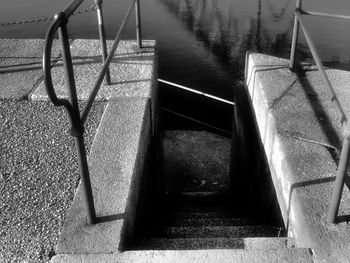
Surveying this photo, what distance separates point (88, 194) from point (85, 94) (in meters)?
1.72

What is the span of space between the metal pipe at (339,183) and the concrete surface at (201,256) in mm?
252

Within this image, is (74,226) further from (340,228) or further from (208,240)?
(340,228)

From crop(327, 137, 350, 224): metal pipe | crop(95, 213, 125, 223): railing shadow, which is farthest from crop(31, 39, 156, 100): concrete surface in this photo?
crop(327, 137, 350, 224): metal pipe

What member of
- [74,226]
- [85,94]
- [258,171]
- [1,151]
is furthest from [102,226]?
[258,171]

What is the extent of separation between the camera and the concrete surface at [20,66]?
4176 millimetres

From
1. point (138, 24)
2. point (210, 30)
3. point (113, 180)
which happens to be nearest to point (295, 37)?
point (138, 24)

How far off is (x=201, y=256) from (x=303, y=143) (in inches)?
49.7

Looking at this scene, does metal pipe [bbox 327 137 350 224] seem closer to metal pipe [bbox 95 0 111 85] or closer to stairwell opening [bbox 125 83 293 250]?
stairwell opening [bbox 125 83 293 250]

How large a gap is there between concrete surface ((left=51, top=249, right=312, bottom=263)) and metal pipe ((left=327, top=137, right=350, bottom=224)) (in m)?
0.25

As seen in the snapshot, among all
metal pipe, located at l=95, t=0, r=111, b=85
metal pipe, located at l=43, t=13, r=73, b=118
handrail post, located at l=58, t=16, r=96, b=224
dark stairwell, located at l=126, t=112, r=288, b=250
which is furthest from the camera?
metal pipe, located at l=95, t=0, r=111, b=85

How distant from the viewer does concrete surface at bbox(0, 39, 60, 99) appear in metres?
4.18

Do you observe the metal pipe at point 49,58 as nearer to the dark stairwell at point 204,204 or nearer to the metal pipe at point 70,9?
the metal pipe at point 70,9

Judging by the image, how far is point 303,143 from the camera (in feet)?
10.6

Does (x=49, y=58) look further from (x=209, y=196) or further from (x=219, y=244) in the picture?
(x=209, y=196)
